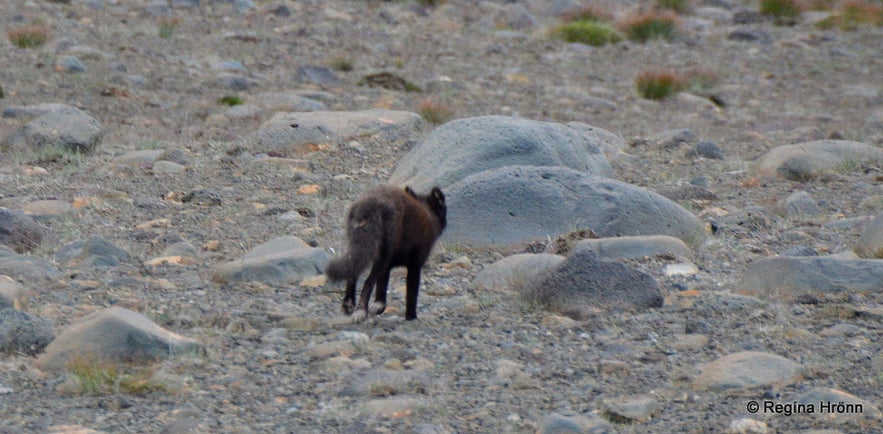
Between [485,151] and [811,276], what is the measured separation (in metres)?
3.45

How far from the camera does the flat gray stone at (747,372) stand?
18.8 feet

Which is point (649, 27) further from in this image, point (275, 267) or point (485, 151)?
point (275, 267)

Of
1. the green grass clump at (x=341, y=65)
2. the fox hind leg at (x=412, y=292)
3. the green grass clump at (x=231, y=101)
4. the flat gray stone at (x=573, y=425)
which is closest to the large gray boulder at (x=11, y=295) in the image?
the fox hind leg at (x=412, y=292)

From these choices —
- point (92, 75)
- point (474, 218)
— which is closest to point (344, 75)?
point (92, 75)

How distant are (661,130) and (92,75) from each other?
7.05m

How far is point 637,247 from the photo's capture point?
8391 millimetres

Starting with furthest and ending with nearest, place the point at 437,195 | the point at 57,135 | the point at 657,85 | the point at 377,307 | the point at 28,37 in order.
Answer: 1. the point at 657,85
2. the point at 28,37
3. the point at 57,135
4. the point at 437,195
5. the point at 377,307

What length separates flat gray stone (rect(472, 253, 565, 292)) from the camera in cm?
766

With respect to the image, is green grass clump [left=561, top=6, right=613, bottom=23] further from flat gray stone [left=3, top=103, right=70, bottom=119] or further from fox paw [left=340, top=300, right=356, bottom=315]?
fox paw [left=340, top=300, right=356, bottom=315]

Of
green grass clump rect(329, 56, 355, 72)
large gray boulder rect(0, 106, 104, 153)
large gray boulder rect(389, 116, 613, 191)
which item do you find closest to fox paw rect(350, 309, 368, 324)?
large gray boulder rect(389, 116, 613, 191)

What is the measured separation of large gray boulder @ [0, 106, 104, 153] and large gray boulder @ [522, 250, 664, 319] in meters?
5.93

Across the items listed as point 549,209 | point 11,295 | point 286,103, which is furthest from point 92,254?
point 286,103

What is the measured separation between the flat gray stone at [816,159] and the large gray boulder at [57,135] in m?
6.60

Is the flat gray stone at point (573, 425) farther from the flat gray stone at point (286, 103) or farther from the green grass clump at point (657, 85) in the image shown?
the green grass clump at point (657, 85)
